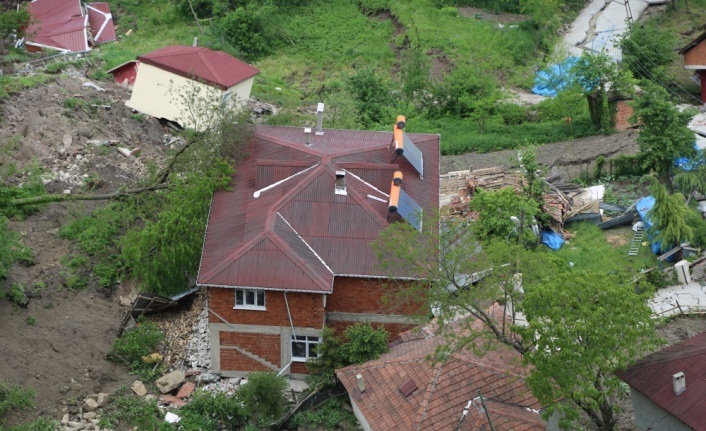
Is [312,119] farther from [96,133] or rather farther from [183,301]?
[183,301]

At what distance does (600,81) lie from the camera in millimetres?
42969

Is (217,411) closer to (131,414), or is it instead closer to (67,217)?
(131,414)

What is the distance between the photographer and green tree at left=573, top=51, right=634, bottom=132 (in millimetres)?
42875

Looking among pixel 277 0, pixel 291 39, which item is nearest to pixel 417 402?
pixel 291 39

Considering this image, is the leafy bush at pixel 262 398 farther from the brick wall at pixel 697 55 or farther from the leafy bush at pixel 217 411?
the brick wall at pixel 697 55

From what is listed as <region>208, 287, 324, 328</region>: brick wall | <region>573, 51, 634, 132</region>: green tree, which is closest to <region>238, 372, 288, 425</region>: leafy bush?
<region>208, 287, 324, 328</region>: brick wall

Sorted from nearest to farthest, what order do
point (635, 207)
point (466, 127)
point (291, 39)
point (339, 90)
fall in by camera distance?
1. point (635, 207)
2. point (466, 127)
3. point (339, 90)
4. point (291, 39)

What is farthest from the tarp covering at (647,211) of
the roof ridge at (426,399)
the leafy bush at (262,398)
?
the leafy bush at (262,398)

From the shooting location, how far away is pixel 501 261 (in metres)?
25.7

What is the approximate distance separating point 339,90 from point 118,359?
23539 millimetres

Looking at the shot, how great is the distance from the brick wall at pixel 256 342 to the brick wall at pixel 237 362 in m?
0.26

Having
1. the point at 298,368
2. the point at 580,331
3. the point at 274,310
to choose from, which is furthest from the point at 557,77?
the point at 580,331

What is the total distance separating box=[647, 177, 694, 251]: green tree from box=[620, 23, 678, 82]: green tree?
16583mm

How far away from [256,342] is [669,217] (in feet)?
47.4
